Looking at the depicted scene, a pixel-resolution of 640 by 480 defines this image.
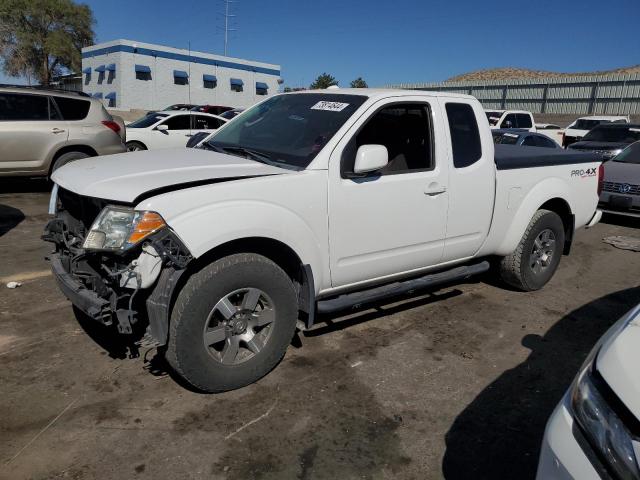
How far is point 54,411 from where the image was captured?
300 cm

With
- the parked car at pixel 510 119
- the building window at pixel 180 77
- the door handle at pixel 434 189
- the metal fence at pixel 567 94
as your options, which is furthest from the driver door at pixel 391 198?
the building window at pixel 180 77

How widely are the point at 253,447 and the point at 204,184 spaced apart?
1.49m

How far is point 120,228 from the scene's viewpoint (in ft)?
9.34

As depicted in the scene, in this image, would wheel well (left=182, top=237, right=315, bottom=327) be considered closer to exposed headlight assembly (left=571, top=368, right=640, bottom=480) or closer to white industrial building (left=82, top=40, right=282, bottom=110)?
exposed headlight assembly (left=571, top=368, right=640, bottom=480)

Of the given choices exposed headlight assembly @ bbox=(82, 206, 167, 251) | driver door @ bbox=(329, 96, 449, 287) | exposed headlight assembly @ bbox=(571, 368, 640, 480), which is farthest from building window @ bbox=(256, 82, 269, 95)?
exposed headlight assembly @ bbox=(571, 368, 640, 480)

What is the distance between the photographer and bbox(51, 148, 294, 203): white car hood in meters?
2.94

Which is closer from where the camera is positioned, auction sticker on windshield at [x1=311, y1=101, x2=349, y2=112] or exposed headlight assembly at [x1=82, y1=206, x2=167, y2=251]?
exposed headlight assembly at [x1=82, y1=206, x2=167, y2=251]

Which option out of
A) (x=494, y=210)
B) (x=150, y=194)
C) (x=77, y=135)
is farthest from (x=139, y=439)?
(x=77, y=135)

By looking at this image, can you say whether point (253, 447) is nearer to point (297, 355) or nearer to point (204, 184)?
point (297, 355)

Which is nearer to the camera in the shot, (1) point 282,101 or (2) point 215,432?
(2) point 215,432

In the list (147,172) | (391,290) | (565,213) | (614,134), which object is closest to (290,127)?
(147,172)

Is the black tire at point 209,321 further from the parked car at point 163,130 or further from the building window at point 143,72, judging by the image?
the building window at point 143,72

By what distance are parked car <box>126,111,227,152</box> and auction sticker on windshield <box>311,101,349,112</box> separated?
333 inches

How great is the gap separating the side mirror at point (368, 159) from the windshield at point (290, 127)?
0.97ft
